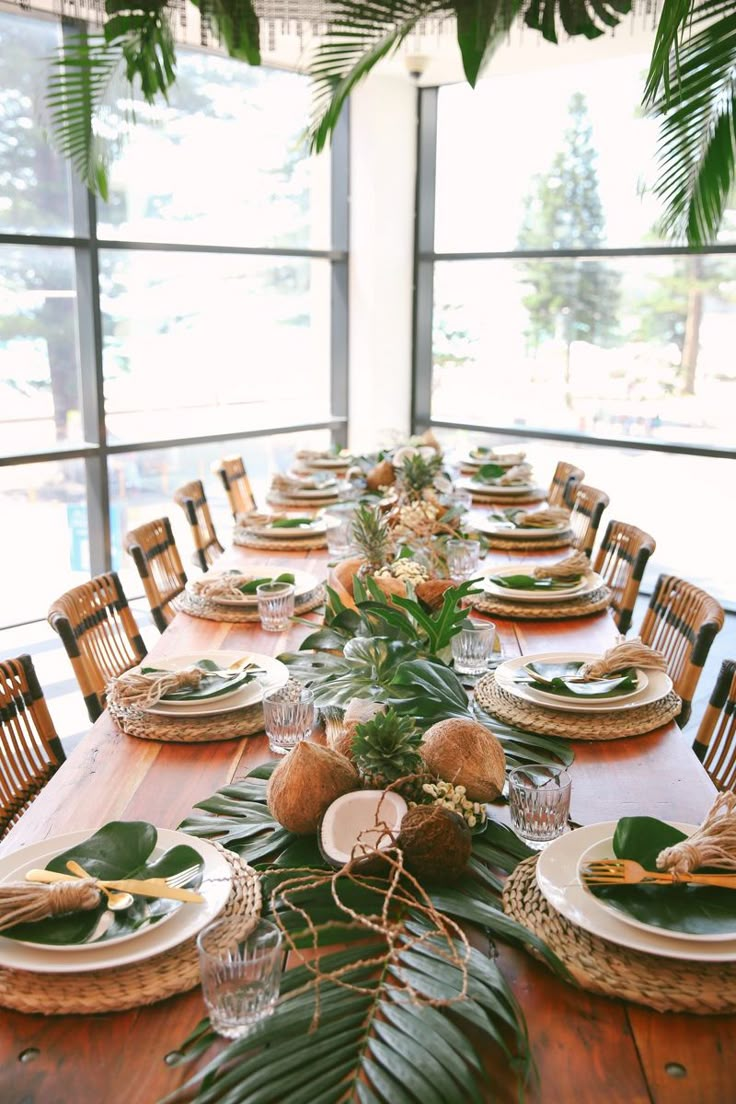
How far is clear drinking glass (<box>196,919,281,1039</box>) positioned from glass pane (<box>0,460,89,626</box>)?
420 centimetres

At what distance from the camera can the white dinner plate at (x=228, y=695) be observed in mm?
1781

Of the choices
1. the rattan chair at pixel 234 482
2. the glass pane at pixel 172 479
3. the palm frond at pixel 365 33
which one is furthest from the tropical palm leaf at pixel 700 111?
the glass pane at pixel 172 479

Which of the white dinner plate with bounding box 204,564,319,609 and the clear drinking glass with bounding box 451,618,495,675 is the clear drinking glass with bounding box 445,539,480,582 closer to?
the white dinner plate with bounding box 204,564,319,609

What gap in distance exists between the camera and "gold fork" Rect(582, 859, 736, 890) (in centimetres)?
117

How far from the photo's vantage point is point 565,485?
4.36 m

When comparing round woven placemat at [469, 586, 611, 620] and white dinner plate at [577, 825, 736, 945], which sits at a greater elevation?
white dinner plate at [577, 825, 736, 945]

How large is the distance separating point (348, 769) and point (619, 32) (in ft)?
15.2

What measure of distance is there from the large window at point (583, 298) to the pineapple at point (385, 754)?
4.44 m

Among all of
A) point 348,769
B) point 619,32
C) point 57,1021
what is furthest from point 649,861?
point 619,32

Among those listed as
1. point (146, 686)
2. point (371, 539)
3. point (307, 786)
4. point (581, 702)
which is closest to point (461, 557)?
point (371, 539)

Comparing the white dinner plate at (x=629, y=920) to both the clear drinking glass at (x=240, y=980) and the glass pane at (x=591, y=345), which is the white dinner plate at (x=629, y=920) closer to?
the clear drinking glass at (x=240, y=980)

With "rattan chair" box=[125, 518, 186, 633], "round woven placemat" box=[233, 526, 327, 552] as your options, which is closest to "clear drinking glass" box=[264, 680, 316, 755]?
"rattan chair" box=[125, 518, 186, 633]

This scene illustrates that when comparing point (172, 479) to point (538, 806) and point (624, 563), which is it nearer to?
point (624, 563)

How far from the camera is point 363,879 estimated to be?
1.22m
